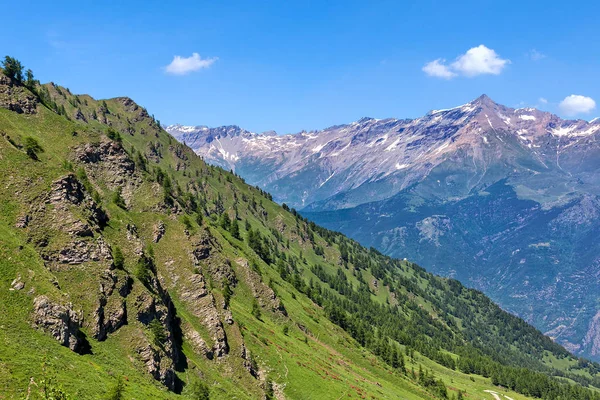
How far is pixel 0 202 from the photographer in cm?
7781

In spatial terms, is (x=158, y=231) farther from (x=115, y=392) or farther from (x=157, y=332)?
(x=115, y=392)

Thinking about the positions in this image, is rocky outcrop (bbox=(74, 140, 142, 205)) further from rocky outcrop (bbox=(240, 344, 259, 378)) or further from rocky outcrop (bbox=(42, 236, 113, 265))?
rocky outcrop (bbox=(240, 344, 259, 378))

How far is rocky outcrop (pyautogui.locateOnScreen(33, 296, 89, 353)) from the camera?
2429 inches

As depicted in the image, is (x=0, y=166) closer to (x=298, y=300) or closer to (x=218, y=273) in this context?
(x=218, y=273)

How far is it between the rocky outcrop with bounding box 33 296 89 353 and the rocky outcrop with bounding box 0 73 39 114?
8613cm

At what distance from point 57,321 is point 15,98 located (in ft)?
309

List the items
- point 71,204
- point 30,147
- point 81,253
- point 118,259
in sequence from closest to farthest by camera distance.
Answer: point 81,253 < point 118,259 < point 71,204 < point 30,147

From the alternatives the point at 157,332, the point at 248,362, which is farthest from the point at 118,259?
the point at 248,362

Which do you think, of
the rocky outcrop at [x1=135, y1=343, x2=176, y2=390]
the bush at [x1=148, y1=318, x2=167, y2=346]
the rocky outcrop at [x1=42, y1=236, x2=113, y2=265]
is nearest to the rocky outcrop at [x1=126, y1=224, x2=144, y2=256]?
the rocky outcrop at [x1=42, y1=236, x2=113, y2=265]

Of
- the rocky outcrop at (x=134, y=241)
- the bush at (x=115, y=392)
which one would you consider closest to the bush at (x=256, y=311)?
the rocky outcrop at (x=134, y=241)

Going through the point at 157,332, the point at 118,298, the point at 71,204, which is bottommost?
the point at 157,332

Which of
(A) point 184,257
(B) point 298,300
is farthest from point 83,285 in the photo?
(B) point 298,300

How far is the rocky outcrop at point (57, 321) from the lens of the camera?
6169 centimetres

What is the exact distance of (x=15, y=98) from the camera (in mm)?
127312
